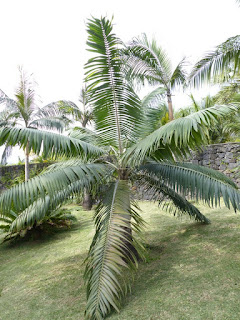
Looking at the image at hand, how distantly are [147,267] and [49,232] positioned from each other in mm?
3373

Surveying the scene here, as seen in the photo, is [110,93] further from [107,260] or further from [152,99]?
[107,260]

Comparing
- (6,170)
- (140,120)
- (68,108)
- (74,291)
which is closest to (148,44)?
(140,120)

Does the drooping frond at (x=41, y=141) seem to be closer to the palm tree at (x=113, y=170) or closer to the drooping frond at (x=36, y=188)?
the palm tree at (x=113, y=170)

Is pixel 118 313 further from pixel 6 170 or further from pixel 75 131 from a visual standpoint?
pixel 6 170

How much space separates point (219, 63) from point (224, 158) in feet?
12.3

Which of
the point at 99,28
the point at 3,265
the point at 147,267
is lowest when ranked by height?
the point at 3,265

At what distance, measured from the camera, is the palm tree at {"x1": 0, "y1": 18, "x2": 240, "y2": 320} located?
2650 millimetres

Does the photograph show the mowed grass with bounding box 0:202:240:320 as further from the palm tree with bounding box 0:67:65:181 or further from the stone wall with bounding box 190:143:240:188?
the palm tree with bounding box 0:67:65:181

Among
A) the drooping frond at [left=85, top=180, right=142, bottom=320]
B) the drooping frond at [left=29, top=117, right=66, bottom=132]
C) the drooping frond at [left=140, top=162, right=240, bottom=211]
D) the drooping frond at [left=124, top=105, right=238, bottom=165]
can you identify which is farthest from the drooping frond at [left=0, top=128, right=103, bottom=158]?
the drooping frond at [left=29, top=117, right=66, bottom=132]

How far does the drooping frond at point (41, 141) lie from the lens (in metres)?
3.00

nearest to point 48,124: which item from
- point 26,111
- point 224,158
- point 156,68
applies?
point 26,111

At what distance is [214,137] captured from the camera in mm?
11602

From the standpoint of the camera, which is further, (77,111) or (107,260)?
(77,111)

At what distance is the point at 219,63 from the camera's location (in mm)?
4996
